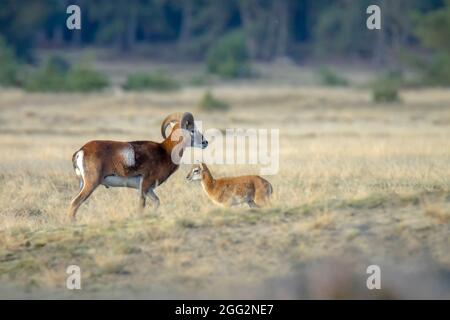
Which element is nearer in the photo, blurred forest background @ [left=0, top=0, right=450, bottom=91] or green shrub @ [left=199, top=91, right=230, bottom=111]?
green shrub @ [left=199, top=91, right=230, bottom=111]

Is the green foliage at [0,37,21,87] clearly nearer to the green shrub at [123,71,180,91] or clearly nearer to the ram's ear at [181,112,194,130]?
the green shrub at [123,71,180,91]

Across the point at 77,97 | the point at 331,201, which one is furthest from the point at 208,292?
the point at 77,97

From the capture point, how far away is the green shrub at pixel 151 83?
47188mm

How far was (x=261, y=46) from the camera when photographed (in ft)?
258

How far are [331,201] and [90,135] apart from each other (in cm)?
1568

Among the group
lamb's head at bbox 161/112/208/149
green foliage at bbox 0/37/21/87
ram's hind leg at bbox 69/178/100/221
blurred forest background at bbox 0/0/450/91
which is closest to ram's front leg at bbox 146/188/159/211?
ram's hind leg at bbox 69/178/100/221

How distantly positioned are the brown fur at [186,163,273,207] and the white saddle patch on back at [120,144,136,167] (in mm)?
1194

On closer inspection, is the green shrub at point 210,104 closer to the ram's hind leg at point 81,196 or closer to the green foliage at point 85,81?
the green foliage at point 85,81

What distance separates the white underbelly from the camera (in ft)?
46.2

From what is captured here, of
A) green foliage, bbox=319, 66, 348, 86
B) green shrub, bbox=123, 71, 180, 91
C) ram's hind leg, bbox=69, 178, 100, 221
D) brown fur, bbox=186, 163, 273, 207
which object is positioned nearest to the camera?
ram's hind leg, bbox=69, 178, 100, 221

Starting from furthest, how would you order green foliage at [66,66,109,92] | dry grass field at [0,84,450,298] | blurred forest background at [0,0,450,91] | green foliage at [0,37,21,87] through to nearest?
blurred forest background at [0,0,450,91], green foliage at [0,37,21,87], green foliage at [66,66,109,92], dry grass field at [0,84,450,298]

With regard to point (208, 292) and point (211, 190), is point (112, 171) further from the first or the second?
point (208, 292)

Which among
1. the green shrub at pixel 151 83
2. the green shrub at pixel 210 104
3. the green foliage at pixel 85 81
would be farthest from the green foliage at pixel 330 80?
the green shrub at pixel 210 104

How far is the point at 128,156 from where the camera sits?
14023mm
